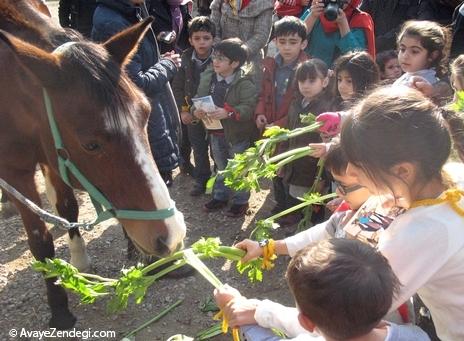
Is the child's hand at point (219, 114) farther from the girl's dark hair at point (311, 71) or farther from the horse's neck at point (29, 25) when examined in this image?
the horse's neck at point (29, 25)

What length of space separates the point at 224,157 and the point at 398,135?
2.80 meters

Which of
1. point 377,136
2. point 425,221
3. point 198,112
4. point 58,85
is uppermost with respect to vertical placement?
point 58,85

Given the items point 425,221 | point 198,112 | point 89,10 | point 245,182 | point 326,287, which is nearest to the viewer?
point 326,287

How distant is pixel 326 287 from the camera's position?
3.76 feet

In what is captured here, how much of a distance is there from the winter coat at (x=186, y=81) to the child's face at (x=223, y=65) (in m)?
0.44

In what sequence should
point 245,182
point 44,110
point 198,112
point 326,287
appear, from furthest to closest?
point 198,112
point 245,182
point 44,110
point 326,287

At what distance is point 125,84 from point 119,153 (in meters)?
0.33

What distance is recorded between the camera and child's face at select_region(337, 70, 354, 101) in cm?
317

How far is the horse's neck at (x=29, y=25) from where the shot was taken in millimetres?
2340

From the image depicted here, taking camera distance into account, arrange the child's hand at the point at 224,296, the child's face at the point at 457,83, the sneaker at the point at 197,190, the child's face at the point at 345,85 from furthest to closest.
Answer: the sneaker at the point at 197,190 → the child's face at the point at 345,85 → the child's face at the point at 457,83 → the child's hand at the point at 224,296

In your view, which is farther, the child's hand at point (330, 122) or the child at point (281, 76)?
the child at point (281, 76)

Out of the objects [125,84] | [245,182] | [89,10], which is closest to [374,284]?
[245,182]

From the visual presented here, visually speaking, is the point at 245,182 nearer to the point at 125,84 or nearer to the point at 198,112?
the point at 125,84

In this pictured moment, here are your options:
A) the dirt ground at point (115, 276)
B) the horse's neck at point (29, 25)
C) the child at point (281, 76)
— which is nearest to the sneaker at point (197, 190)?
the dirt ground at point (115, 276)
